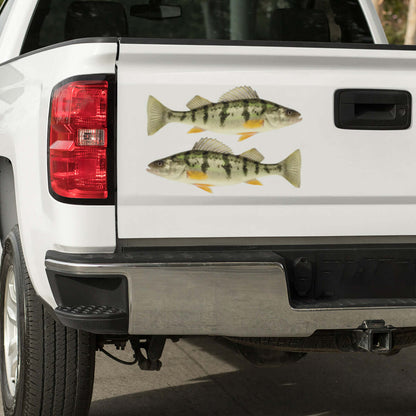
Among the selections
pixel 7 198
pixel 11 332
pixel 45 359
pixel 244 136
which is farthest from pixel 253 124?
pixel 11 332

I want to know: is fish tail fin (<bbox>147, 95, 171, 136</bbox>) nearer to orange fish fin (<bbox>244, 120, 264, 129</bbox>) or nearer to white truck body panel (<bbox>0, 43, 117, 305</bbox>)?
white truck body panel (<bbox>0, 43, 117, 305</bbox>)

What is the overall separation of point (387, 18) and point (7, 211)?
1475cm

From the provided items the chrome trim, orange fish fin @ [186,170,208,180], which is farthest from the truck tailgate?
the chrome trim

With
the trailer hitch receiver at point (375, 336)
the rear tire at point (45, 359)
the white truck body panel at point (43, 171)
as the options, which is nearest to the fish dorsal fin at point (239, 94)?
the white truck body panel at point (43, 171)

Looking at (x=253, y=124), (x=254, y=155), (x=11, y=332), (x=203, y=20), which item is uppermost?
(x=203, y=20)

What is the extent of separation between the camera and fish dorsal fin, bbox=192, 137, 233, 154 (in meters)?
3.30

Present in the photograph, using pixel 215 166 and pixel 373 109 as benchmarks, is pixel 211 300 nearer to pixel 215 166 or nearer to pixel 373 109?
pixel 215 166

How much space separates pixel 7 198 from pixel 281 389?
169cm

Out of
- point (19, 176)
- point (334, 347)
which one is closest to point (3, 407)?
point (19, 176)

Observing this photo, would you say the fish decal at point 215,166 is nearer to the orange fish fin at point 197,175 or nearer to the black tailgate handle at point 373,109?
the orange fish fin at point 197,175

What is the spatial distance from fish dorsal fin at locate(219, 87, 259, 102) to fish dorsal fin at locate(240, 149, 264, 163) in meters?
0.19

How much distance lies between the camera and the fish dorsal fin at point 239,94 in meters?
3.30

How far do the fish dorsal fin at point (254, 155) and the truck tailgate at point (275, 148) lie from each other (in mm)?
14

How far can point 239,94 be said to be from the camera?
3314 millimetres
